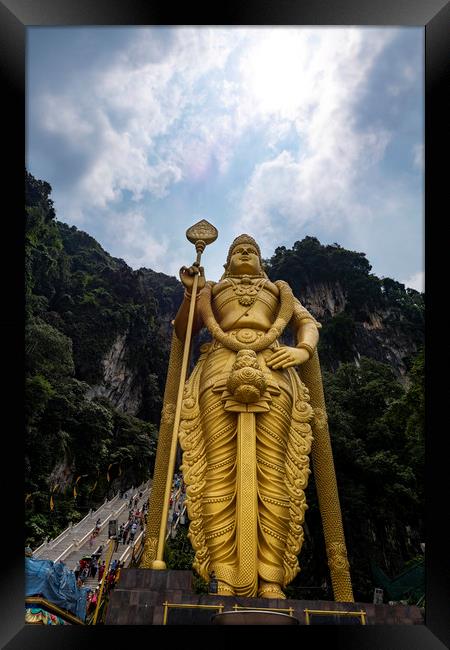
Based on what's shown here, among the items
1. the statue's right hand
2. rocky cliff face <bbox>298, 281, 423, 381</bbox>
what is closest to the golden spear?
the statue's right hand

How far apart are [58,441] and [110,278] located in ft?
28.1

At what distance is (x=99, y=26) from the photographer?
5160mm

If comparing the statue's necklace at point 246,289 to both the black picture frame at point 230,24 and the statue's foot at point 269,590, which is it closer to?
the black picture frame at point 230,24

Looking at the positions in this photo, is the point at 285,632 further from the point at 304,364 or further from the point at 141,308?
the point at 141,308

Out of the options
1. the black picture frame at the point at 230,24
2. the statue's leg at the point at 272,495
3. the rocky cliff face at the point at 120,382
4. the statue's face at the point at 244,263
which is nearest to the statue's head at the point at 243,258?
the statue's face at the point at 244,263

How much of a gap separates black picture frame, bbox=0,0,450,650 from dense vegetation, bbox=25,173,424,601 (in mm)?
4999

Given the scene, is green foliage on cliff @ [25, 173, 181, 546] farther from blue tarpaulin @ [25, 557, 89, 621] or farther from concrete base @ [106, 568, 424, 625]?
concrete base @ [106, 568, 424, 625]

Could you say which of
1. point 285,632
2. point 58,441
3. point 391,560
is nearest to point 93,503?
point 58,441

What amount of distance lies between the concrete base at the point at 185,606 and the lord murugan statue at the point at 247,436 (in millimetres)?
177

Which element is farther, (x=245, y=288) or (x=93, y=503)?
(x=93, y=503)

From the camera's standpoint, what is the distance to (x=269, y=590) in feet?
18.2

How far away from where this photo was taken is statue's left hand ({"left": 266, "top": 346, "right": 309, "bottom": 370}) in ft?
21.4

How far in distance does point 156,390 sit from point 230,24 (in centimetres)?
1610

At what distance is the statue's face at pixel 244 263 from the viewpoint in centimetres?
734
